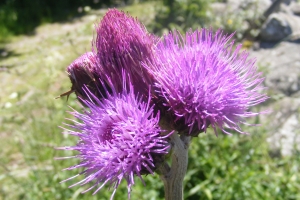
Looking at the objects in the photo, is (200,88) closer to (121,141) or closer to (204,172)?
(121,141)

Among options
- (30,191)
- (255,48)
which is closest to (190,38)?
(30,191)

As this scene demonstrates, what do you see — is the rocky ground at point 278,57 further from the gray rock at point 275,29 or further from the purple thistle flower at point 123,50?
the purple thistle flower at point 123,50

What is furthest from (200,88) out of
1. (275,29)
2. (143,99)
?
(275,29)

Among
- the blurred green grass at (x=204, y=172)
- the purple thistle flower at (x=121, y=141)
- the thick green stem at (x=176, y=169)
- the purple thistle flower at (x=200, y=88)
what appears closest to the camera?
the purple thistle flower at (x=121, y=141)

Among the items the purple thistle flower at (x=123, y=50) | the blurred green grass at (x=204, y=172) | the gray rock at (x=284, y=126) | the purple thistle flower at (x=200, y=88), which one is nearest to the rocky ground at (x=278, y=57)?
the gray rock at (x=284, y=126)

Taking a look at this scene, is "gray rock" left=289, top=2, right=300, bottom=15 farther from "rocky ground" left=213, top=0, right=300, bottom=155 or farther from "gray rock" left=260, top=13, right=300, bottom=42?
"gray rock" left=260, top=13, right=300, bottom=42

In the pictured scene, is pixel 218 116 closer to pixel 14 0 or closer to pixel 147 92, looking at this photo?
pixel 147 92

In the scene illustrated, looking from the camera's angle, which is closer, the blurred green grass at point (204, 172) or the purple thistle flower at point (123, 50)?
the purple thistle flower at point (123, 50)
